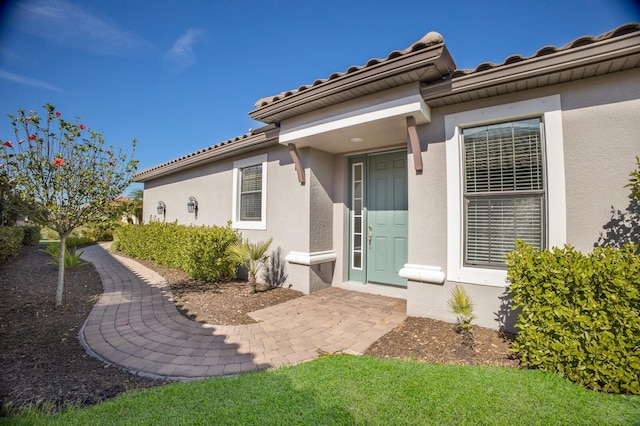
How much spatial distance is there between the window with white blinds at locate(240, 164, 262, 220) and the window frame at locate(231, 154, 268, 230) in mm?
79

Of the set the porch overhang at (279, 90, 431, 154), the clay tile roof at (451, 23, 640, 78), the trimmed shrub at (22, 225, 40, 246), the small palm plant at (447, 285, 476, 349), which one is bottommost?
the small palm plant at (447, 285, 476, 349)

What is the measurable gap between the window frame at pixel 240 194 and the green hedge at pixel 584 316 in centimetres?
528

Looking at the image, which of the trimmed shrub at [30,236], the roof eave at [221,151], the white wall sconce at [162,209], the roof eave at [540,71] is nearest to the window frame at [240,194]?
the roof eave at [221,151]

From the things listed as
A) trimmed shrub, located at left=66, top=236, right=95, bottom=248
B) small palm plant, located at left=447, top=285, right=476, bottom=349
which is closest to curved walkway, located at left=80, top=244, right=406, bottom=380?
small palm plant, located at left=447, top=285, right=476, bottom=349

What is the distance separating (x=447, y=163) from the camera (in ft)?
13.3

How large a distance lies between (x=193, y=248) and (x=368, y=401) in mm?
5521

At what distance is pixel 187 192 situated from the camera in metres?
9.68

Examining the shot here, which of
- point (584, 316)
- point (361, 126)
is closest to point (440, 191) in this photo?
point (361, 126)

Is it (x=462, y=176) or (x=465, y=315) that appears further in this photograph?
(x=462, y=176)

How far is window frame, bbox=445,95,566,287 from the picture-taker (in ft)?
11.0

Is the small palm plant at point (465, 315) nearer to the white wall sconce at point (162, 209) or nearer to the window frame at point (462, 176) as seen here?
the window frame at point (462, 176)

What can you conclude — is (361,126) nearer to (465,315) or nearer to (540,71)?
(540,71)

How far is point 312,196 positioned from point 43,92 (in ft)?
15.8

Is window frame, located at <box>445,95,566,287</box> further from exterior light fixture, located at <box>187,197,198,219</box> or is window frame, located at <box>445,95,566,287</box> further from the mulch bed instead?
exterior light fixture, located at <box>187,197,198,219</box>
